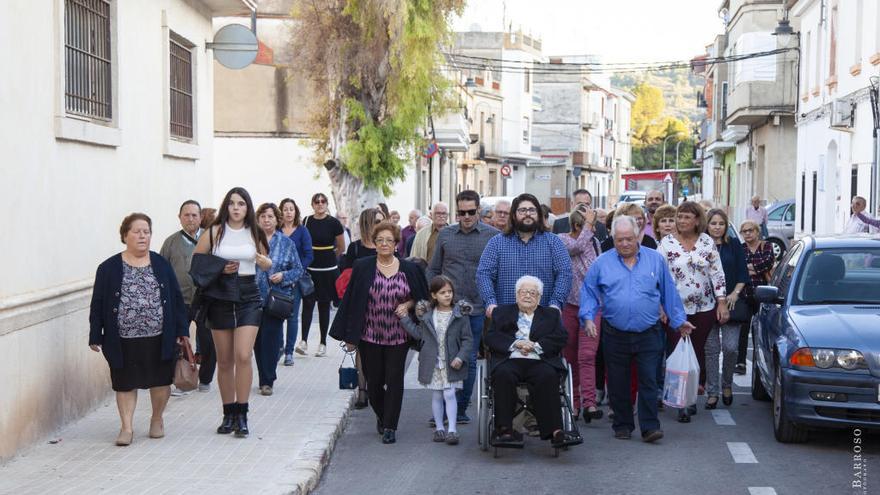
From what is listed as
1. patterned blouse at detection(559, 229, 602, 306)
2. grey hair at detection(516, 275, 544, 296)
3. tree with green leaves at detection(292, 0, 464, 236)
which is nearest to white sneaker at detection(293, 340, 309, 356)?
patterned blouse at detection(559, 229, 602, 306)

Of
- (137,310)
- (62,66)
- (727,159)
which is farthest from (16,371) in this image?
(727,159)

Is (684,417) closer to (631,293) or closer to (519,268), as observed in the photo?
(631,293)

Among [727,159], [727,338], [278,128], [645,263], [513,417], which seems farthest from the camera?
[727,159]

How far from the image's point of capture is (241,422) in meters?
9.22

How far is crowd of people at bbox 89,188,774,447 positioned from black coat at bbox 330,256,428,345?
1cm

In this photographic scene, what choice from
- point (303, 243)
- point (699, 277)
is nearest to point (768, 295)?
point (699, 277)

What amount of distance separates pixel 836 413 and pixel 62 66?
6.43 m

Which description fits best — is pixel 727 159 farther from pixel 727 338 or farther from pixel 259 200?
pixel 727 338

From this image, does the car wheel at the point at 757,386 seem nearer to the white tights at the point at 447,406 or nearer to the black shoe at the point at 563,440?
the black shoe at the point at 563,440

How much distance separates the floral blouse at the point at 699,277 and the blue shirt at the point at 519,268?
1374mm

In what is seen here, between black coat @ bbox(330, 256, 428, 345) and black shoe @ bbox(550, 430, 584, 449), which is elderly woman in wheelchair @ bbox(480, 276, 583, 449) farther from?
black coat @ bbox(330, 256, 428, 345)

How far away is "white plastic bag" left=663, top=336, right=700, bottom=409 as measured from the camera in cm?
970

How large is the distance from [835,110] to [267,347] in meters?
18.3

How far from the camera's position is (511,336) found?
8.88 metres
